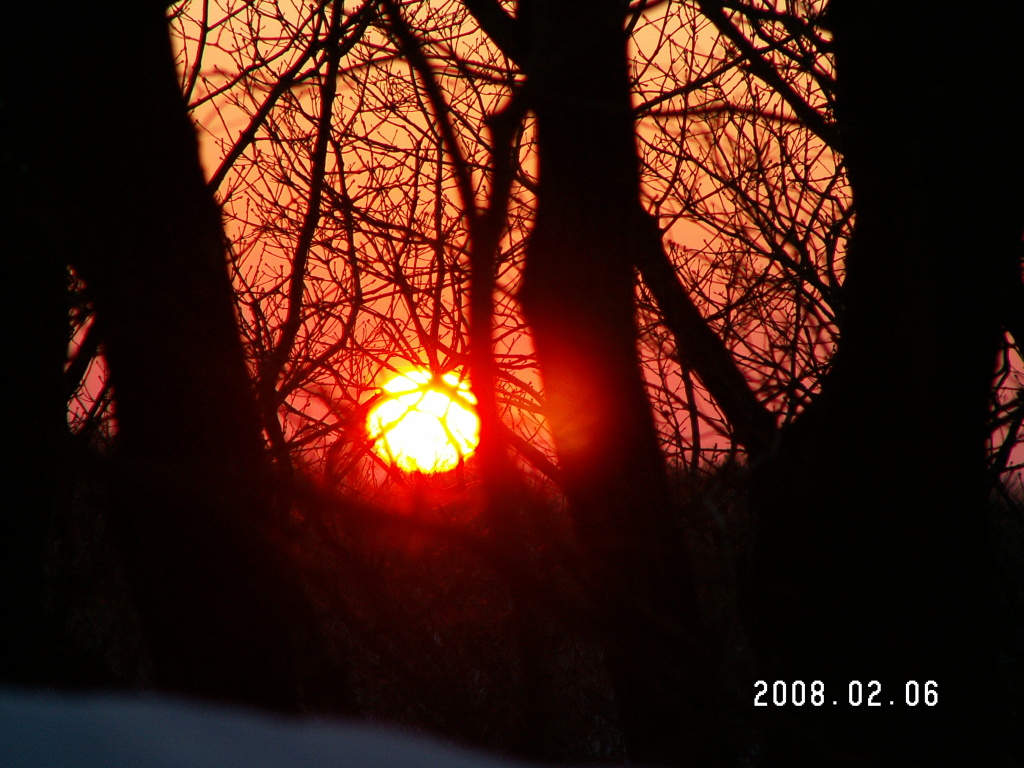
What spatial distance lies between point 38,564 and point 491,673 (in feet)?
7.59

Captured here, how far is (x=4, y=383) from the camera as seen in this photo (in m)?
2.43

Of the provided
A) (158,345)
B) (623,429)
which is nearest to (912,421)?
(623,429)

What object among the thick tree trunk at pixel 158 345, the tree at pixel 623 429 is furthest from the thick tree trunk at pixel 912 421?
the thick tree trunk at pixel 158 345

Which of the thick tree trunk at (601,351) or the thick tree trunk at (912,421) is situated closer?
the thick tree trunk at (912,421)

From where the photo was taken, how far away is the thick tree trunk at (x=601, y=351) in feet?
8.16
